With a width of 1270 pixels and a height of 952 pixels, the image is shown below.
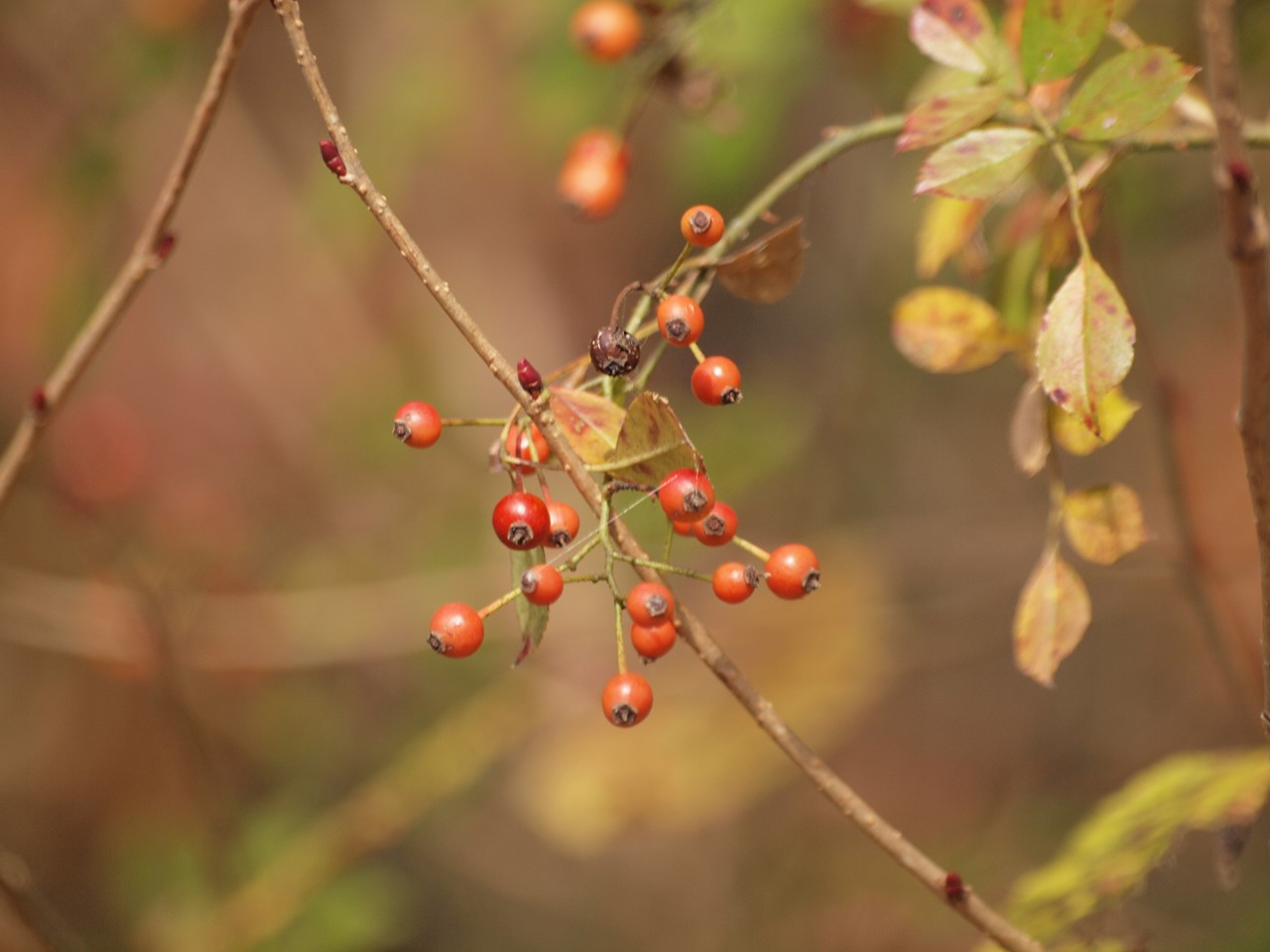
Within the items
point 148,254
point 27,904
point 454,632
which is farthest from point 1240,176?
point 27,904

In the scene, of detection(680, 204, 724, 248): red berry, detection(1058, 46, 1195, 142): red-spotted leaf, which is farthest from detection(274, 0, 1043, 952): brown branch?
detection(1058, 46, 1195, 142): red-spotted leaf

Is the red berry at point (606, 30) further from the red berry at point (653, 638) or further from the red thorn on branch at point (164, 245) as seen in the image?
the red berry at point (653, 638)

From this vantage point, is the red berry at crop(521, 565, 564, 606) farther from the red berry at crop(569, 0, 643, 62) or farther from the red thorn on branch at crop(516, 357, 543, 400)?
the red berry at crop(569, 0, 643, 62)

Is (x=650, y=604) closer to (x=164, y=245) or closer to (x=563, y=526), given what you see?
(x=563, y=526)

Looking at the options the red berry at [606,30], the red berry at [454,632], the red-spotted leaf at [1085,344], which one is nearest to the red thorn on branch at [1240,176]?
the red-spotted leaf at [1085,344]

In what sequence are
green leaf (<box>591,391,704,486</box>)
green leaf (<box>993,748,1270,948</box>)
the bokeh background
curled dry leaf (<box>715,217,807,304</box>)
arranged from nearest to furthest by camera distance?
green leaf (<box>591,391,704,486</box>) < curled dry leaf (<box>715,217,807,304</box>) < green leaf (<box>993,748,1270,948</box>) < the bokeh background

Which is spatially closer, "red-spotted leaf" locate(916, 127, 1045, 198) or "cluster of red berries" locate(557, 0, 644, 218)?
"red-spotted leaf" locate(916, 127, 1045, 198)

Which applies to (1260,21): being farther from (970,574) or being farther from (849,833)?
(849,833)
